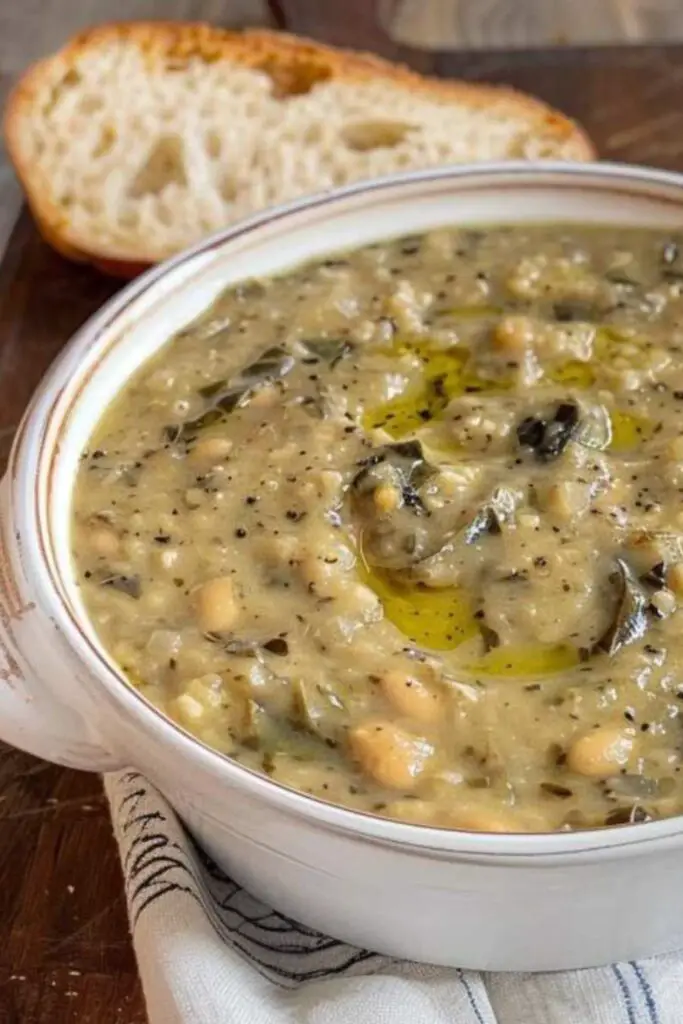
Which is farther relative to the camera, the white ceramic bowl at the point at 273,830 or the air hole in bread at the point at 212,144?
the air hole in bread at the point at 212,144

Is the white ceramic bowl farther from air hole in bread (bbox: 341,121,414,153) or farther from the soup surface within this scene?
air hole in bread (bbox: 341,121,414,153)

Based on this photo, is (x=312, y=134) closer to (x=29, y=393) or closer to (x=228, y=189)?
(x=228, y=189)

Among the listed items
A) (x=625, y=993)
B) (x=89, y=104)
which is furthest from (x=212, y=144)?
(x=625, y=993)

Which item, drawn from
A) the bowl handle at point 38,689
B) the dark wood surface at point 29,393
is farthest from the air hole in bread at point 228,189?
the bowl handle at point 38,689

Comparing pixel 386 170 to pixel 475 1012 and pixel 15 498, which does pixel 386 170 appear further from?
pixel 475 1012

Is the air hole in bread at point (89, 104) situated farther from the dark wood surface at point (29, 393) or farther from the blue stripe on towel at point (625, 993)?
the blue stripe on towel at point (625, 993)

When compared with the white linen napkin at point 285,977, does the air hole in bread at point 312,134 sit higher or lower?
higher

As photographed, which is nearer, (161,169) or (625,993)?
(625,993)

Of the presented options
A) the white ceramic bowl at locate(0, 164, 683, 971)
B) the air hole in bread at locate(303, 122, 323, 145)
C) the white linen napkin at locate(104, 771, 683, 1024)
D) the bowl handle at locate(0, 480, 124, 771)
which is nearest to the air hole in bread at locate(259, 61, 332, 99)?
the air hole in bread at locate(303, 122, 323, 145)
